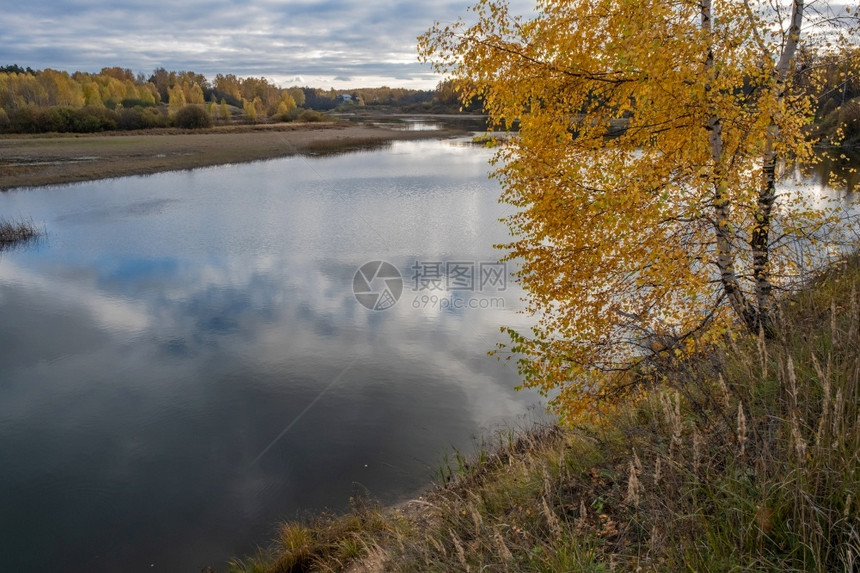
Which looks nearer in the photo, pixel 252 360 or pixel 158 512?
pixel 158 512

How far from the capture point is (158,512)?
9141 millimetres

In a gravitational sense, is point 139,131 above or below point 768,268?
above

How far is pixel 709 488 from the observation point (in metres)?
3.44

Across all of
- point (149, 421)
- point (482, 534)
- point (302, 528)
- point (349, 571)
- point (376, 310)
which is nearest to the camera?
point (482, 534)

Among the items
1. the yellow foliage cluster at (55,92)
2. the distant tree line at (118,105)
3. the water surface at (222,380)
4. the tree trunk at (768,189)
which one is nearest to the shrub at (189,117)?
the distant tree line at (118,105)

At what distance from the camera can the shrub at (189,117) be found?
275 ft

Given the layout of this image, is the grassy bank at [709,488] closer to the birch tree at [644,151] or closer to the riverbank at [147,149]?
the birch tree at [644,151]

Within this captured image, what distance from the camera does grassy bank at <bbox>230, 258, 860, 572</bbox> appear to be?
9.79ft

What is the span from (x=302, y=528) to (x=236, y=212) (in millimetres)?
25225

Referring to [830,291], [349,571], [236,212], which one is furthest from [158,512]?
[236,212]

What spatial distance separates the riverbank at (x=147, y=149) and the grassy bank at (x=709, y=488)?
142ft

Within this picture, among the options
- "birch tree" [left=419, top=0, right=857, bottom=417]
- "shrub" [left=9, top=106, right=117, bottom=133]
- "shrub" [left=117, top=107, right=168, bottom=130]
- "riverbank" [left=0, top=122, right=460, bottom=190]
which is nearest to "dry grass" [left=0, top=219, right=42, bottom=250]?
"riverbank" [left=0, top=122, right=460, bottom=190]

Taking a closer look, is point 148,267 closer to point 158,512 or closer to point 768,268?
point 158,512

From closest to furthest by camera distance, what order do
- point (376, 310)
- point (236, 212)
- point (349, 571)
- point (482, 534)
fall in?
point (482, 534)
point (349, 571)
point (376, 310)
point (236, 212)
